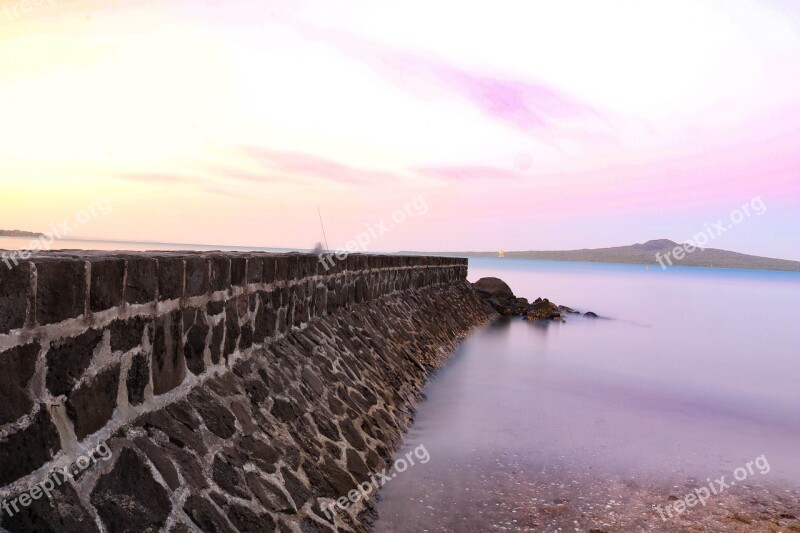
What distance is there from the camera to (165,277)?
380cm

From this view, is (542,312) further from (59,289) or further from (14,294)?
(14,294)

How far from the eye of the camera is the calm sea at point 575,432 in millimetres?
5707

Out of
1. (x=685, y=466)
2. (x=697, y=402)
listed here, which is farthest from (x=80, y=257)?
(x=697, y=402)

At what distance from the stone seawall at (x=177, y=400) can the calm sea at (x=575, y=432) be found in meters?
0.85

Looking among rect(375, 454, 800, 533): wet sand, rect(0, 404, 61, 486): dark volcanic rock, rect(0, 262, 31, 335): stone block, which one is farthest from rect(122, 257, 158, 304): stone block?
rect(375, 454, 800, 533): wet sand

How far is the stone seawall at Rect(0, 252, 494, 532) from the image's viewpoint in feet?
8.50

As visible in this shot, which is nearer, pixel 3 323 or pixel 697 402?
pixel 3 323

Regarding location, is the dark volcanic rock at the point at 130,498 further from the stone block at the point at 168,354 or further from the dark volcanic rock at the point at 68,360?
the stone block at the point at 168,354

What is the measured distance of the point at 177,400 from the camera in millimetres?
3848

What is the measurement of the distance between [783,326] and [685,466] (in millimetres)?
32347

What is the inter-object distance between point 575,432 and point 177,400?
637cm

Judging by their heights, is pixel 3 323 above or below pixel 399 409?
above

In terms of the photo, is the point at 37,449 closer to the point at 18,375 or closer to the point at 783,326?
the point at 18,375

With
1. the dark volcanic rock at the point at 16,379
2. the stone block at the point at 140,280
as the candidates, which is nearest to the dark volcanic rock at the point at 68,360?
the dark volcanic rock at the point at 16,379
